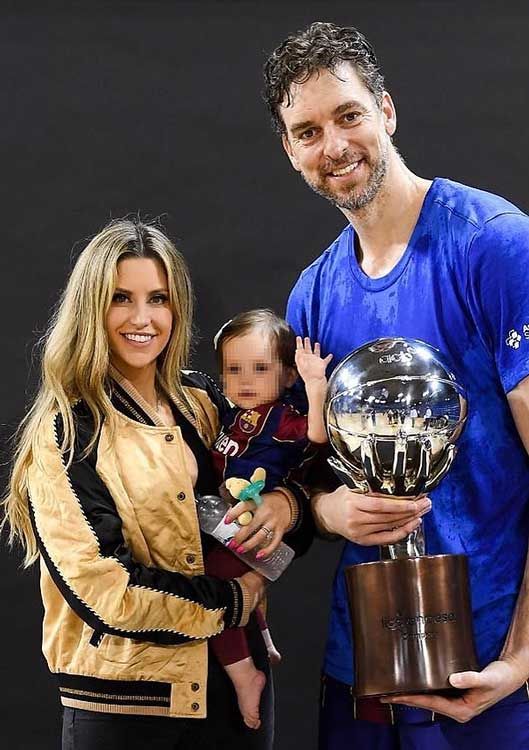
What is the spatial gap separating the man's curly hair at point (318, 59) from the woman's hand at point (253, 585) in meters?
0.93

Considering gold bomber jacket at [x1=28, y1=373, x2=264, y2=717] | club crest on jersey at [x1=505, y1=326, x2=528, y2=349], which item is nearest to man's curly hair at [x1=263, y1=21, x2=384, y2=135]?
club crest on jersey at [x1=505, y1=326, x2=528, y2=349]

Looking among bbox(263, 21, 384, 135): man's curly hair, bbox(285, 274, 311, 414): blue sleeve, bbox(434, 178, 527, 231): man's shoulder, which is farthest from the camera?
bbox(285, 274, 311, 414): blue sleeve

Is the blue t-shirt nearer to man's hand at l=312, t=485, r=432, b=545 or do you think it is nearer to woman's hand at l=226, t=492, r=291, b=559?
man's hand at l=312, t=485, r=432, b=545

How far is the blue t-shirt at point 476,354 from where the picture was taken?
2.00m

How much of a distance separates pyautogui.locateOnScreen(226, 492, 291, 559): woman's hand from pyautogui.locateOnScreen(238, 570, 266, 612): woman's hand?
55mm

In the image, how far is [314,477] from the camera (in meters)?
2.45

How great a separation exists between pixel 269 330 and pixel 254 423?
191 mm

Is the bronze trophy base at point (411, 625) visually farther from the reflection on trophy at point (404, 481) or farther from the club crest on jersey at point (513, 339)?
the club crest on jersey at point (513, 339)

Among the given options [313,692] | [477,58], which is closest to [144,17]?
[477,58]

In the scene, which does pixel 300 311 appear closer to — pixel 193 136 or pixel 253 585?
pixel 253 585

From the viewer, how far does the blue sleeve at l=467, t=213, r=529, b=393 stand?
77.2 inches

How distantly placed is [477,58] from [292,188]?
0.64m

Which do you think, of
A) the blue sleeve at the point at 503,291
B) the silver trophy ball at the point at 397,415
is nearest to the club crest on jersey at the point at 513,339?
the blue sleeve at the point at 503,291

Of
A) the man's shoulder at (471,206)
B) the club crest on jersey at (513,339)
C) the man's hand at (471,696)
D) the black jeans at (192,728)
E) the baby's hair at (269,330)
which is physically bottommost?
the black jeans at (192,728)
